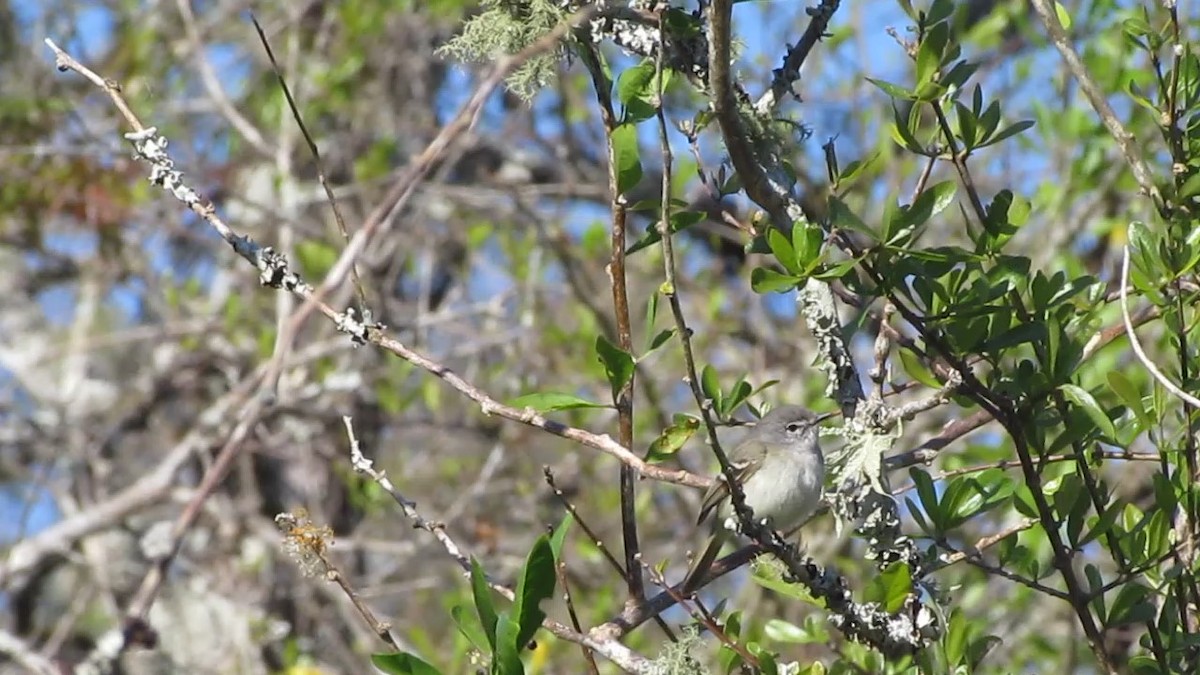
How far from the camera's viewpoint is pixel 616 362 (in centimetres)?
217

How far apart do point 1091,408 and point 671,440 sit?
61 centimetres

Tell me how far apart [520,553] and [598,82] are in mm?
4441

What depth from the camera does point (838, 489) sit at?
7.03 ft

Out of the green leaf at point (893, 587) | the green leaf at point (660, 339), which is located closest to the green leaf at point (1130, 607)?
the green leaf at point (893, 587)

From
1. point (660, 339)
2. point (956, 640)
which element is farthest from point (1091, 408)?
point (660, 339)

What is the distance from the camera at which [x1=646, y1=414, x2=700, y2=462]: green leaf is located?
2.24 meters

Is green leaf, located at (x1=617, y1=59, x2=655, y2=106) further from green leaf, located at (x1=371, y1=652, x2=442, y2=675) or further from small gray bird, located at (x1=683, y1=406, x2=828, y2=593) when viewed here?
small gray bird, located at (x1=683, y1=406, x2=828, y2=593)

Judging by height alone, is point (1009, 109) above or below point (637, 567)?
above

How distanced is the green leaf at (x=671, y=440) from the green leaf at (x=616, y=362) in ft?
0.35

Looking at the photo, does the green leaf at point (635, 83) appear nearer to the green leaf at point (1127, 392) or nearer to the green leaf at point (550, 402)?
the green leaf at point (550, 402)

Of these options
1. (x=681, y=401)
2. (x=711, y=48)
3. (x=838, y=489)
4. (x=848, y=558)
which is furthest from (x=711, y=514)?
(x=681, y=401)

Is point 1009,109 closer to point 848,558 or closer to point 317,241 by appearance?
point 848,558

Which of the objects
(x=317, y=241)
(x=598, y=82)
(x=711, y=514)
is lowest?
(x=598, y=82)

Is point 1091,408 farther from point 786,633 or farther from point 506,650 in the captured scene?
point 506,650
